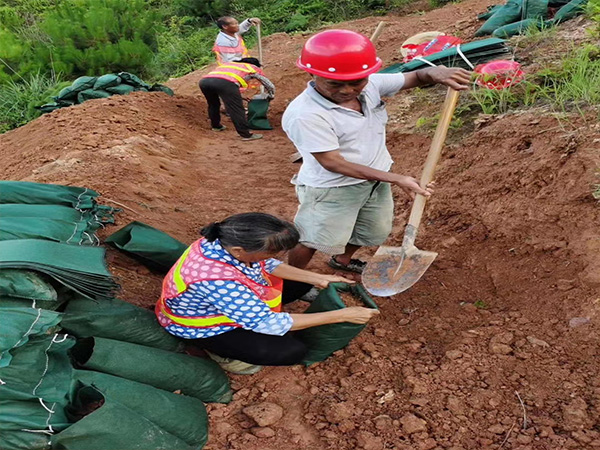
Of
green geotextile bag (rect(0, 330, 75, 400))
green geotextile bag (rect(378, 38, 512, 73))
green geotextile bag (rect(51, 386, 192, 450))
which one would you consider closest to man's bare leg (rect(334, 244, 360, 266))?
green geotextile bag (rect(51, 386, 192, 450))

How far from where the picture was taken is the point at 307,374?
236 cm

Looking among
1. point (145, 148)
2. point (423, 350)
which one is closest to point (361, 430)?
point (423, 350)

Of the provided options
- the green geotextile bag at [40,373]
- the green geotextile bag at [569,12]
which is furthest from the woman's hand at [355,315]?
the green geotextile bag at [569,12]

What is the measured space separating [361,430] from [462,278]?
3.99 feet

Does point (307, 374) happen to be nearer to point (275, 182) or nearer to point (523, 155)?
point (523, 155)

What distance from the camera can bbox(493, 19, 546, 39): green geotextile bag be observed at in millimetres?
5223

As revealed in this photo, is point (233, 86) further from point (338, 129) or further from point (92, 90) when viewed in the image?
point (338, 129)

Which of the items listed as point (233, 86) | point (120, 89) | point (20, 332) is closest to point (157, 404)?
point (20, 332)

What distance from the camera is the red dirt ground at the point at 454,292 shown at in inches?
80.7

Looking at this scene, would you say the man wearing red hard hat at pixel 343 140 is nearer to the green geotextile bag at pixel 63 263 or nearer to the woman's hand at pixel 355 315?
the woman's hand at pixel 355 315

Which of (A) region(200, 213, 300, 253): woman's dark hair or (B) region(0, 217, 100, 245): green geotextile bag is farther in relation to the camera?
(B) region(0, 217, 100, 245): green geotextile bag

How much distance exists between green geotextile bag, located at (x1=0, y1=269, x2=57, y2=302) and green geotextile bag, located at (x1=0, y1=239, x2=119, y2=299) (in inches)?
1.2

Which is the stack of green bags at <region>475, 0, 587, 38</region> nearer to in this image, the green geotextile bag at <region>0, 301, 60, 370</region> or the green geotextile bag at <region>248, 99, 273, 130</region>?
the green geotextile bag at <region>248, 99, 273, 130</region>

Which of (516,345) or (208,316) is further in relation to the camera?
(516,345)
